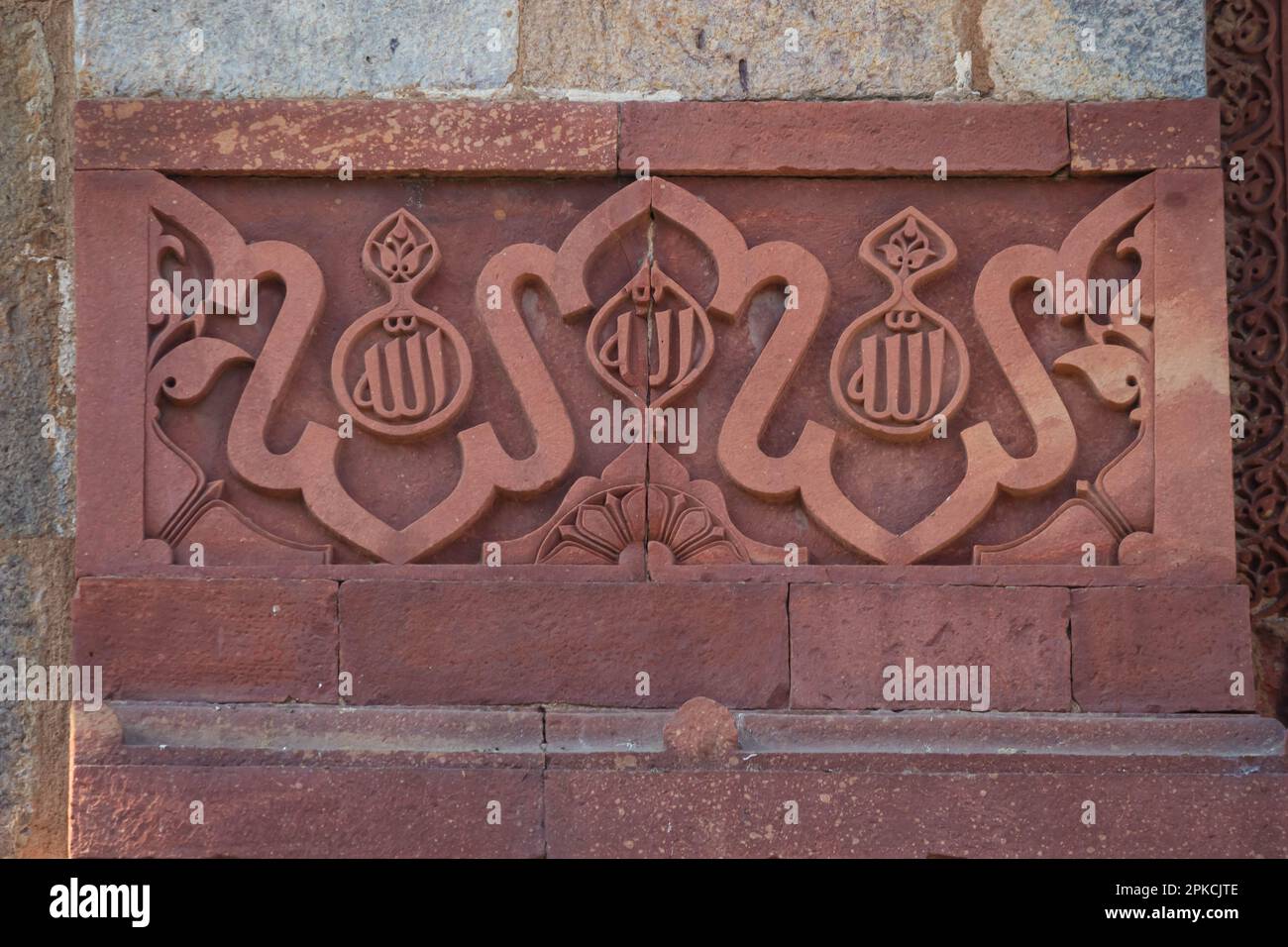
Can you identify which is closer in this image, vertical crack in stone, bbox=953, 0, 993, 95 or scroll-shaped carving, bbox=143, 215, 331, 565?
scroll-shaped carving, bbox=143, 215, 331, 565

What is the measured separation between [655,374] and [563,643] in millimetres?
721

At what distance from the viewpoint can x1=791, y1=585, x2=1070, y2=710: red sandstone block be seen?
3561 millimetres

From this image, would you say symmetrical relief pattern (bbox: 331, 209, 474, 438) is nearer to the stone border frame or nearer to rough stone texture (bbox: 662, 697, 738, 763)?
the stone border frame

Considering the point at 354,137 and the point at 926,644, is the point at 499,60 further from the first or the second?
the point at 926,644

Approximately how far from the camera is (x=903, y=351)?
375 centimetres

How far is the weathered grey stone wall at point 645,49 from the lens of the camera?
12.6 ft

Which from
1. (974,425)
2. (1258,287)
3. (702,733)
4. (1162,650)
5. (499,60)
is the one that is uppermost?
(499,60)

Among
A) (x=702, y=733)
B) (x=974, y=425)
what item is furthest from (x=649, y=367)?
(x=702, y=733)

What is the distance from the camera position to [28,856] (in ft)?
12.4

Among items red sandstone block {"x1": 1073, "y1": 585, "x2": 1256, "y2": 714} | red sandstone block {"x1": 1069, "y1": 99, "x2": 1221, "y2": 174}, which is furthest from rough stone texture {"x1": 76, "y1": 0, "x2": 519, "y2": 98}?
red sandstone block {"x1": 1073, "y1": 585, "x2": 1256, "y2": 714}

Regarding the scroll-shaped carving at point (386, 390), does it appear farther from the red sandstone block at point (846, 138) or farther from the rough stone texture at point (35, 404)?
the red sandstone block at point (846, 138)

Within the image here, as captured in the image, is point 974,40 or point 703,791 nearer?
point 703,791

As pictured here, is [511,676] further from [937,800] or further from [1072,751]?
[1072,751]

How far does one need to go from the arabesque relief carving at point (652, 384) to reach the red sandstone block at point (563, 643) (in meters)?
0.11
